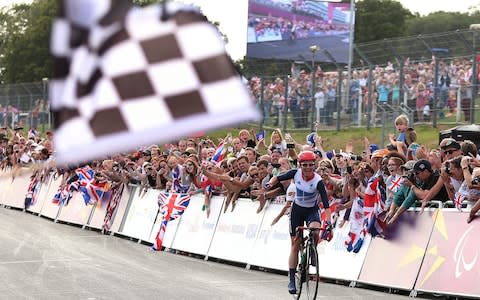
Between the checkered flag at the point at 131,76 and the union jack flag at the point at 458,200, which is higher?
the union jack flag at the point at 458,200

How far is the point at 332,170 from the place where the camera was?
628 inches

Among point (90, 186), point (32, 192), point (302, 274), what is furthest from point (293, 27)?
point (302, 274)

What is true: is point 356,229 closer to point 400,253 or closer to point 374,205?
point 374,205

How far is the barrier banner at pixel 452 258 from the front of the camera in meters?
12.9

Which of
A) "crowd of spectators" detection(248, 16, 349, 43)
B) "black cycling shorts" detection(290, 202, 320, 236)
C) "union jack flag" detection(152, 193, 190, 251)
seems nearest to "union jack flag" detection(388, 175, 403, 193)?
"black cycling shorts" detection(290, 202, 320, 236)

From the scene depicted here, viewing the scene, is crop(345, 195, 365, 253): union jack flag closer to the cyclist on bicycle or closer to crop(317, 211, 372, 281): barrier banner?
crop(317, 211, 372, 281): barrier banner

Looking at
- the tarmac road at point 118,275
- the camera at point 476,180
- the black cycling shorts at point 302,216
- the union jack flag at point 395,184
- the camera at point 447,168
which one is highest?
the camera at point 447,168

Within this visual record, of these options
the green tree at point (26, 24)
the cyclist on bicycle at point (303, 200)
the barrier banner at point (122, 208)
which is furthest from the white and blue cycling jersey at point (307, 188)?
the barrier banner at point (122, 208)

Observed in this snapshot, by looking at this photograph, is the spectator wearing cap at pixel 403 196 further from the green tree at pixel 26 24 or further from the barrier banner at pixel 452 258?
the green tree at pixel 26 24

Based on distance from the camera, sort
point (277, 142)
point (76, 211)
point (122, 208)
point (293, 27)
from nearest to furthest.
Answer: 1. point (277, 142)
2. point (122, 208)
3. point (76, 211)
4. point (293, 27)

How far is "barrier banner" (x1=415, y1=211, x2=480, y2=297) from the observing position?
506 inches

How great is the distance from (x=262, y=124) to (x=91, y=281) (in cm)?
1378

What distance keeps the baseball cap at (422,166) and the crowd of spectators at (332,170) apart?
1cm

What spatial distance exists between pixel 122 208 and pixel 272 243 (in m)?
7.34
